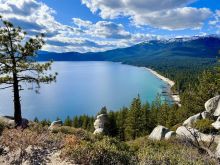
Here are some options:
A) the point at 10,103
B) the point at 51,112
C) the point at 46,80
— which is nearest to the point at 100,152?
the point at 46,80

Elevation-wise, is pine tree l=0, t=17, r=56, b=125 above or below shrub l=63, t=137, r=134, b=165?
above

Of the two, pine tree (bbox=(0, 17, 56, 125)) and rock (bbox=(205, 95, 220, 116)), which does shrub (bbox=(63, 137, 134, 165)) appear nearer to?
pine tree (bbox=(0, 17, 56, 125))

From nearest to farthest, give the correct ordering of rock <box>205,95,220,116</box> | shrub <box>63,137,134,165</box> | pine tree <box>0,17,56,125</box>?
shrub <box>63,137,134,165</box>
pine tree <box>0,17,56,125</box>
rock <box>205,95,220,116</box>

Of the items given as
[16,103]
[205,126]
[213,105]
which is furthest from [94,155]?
[213,105]

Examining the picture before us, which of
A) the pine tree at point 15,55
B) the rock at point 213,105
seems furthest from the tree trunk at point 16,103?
the rock at point 213,105

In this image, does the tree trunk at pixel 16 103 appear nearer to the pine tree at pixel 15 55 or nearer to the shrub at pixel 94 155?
the pine tree at pixel 15 55

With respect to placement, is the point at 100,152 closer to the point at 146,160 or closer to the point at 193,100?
the point at 146,160

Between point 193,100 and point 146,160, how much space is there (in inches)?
2493

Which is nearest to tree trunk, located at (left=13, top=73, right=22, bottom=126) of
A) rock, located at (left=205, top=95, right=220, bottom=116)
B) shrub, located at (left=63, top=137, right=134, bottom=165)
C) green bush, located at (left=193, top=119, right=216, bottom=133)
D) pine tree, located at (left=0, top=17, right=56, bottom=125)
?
pine tree, located at (left=0, top=17, right=56, bottom=125)

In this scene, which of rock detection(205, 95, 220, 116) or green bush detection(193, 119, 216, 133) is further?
rock detection(205, 95, 220, 116)

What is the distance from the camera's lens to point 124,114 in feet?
287

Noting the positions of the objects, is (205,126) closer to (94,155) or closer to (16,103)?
(16,103)

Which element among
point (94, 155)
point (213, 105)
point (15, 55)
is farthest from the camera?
point (213, 105)

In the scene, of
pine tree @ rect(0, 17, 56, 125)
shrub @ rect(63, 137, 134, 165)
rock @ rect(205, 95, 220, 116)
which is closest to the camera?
shrub @ rect(63, 137, 134, 165)
